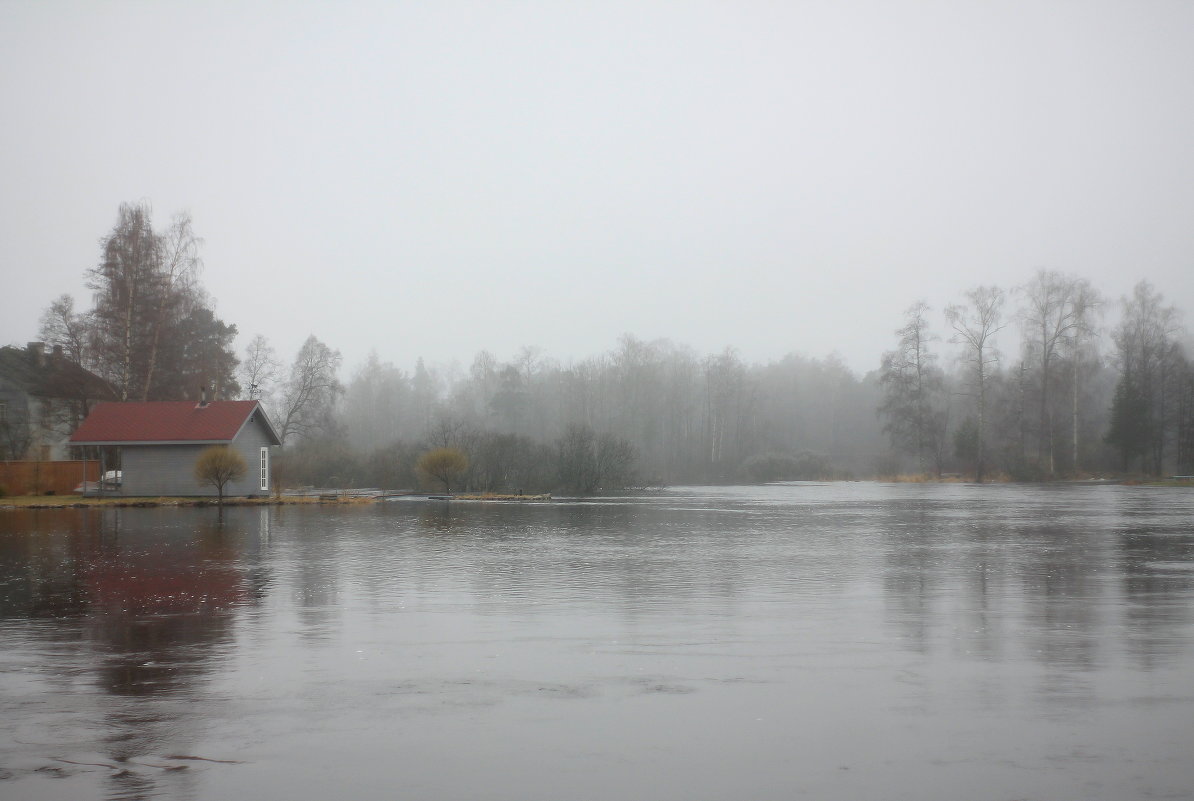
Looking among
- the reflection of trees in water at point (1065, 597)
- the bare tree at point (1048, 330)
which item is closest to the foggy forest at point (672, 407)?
the bare tree at point (1048, 330)

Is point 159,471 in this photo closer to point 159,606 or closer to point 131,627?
point 159,606

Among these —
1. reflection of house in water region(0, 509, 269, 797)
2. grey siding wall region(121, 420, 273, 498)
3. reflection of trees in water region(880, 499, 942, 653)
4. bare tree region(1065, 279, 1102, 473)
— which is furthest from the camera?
bare tree region(1065, 279, 1102, 473)

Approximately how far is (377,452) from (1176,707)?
5597cm

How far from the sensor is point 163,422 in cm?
4334

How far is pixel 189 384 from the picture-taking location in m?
57.2

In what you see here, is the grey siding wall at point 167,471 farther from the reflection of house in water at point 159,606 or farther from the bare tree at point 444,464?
the reflection of house in water at point 159,606

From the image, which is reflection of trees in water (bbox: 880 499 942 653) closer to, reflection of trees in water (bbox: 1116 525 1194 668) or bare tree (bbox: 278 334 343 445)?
reflection of trees in water (bbox: 1116 525 1194 668)

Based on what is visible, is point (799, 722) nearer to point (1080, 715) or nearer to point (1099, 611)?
point (1080, 715)

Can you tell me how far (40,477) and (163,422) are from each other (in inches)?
337

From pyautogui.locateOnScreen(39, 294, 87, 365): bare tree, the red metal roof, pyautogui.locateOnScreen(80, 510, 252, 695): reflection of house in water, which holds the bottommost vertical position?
pyautogui.locateOnScreen(80, 510, 252, 695): reflection of house in water

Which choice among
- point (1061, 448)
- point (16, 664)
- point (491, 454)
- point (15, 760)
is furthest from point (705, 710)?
point (1061, 448)

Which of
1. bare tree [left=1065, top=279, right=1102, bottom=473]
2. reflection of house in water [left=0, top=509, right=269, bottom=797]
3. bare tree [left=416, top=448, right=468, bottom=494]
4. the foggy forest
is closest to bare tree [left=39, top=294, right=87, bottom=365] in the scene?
the foggy forest

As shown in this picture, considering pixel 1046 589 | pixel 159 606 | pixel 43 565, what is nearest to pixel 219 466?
pixel 43 565

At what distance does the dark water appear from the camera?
5.96 meters
